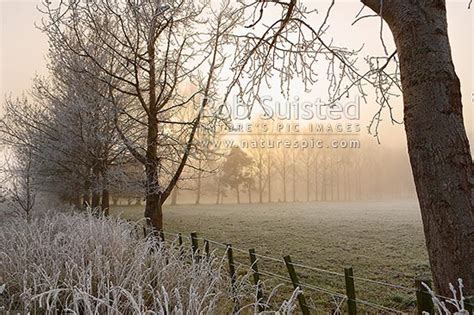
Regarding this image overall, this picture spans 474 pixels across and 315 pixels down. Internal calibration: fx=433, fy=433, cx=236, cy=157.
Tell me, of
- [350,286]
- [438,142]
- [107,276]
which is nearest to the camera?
[438,142]

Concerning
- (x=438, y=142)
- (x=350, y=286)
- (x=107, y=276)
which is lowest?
(x=350, y=286)

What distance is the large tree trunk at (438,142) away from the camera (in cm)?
268

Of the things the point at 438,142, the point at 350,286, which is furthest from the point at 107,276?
the point at 438,142

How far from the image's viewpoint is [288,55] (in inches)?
201

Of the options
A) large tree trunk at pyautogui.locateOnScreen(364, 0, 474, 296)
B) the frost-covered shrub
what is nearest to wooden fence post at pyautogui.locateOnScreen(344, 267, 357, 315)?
the frost-covered shrub

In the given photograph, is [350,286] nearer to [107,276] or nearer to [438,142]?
[438,142]

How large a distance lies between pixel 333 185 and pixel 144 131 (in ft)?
129

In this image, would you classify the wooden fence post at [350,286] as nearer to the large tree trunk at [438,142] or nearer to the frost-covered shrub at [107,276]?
the frost-covered shrub at [107,276]

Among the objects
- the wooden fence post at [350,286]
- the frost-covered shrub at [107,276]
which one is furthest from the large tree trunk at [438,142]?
the frost-covered shrub at [107,276]

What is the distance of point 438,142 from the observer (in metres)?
2.73

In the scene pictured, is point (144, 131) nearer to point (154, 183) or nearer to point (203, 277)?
point (154, 183)

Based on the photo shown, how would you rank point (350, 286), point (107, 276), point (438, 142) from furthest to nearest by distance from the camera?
point (350, 286)
point (107, 276)
point (438, 142)

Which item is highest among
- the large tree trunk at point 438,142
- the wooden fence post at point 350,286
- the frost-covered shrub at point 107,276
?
the large tree trunk at point 438,142

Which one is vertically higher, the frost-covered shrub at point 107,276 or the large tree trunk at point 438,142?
the large tree trunk at point 438,142
